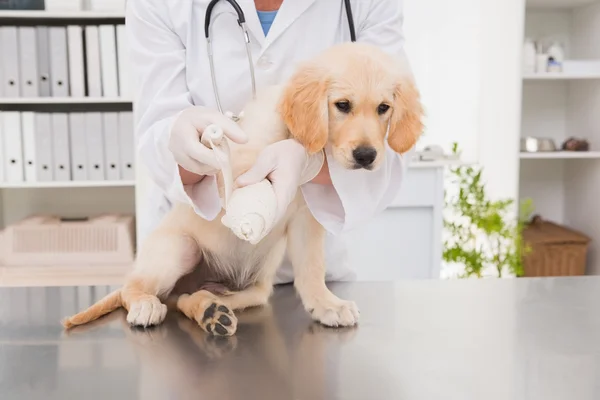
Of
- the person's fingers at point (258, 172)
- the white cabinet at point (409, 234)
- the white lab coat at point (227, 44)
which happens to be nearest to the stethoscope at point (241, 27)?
the white lab coat at point (227, 44)

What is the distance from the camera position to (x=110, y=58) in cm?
217

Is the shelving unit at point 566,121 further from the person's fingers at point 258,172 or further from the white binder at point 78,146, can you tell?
the person's fingers at point 258,172

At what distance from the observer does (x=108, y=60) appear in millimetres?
2176

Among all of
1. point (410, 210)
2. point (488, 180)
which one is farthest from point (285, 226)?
point (488, 180)

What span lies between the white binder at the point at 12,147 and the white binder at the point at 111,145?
32 cm

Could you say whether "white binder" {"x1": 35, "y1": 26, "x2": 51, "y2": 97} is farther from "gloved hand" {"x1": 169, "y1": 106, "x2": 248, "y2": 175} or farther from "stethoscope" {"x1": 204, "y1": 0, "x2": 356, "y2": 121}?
"gloved hand" {"x1": 169, "y1": 106, "x2": 248, "y2": 175}

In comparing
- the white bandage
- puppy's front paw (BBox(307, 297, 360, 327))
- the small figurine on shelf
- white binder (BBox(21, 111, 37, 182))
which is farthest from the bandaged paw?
the small figurine on shelf

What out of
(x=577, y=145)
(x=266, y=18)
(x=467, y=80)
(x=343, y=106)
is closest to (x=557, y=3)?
(x=467, y=80)

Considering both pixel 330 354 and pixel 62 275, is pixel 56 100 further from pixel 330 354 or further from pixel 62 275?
pixel 330 354

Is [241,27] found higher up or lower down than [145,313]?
higher up

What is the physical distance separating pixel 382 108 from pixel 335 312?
283mm

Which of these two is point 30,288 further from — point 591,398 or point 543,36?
point 543,36

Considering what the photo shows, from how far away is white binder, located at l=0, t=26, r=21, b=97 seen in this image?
6.89 ft

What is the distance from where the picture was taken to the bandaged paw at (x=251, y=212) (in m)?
0.59
